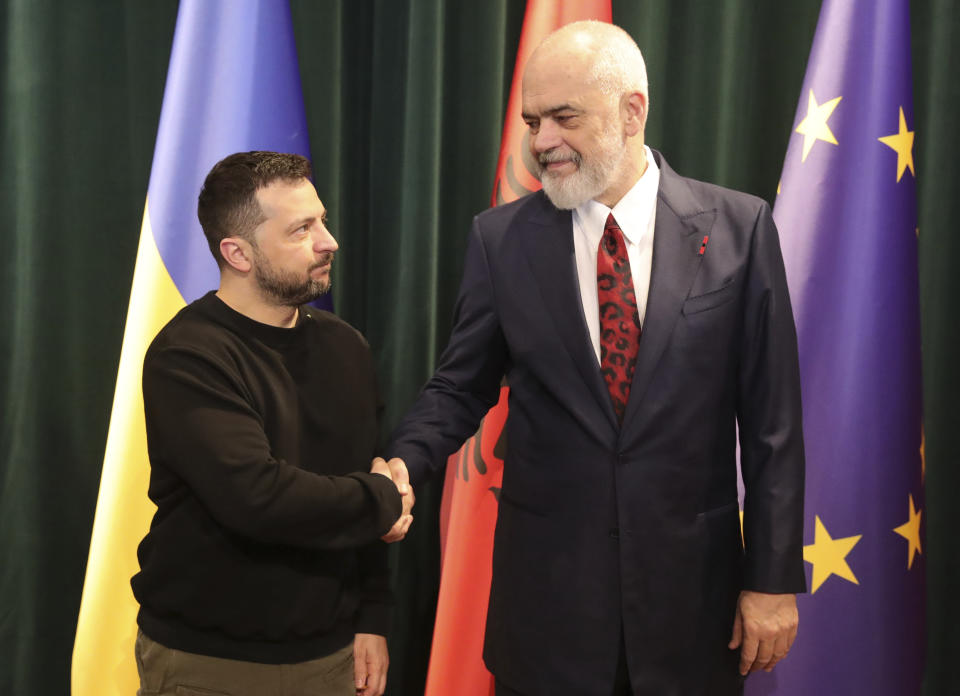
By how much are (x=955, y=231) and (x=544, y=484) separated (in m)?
1.74

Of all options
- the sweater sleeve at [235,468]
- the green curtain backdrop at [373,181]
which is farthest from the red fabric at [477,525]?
the sweater sleeve at [235,468]

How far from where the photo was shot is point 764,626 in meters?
1.57

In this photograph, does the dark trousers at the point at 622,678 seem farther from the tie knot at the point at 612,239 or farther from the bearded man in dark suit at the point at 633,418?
the tie knot at the point at 612,239

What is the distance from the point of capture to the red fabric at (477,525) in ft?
7.57

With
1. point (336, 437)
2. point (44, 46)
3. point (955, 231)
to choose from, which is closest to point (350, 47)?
point (44, 46)

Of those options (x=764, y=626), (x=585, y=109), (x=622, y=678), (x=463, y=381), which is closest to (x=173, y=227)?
(x=463, y=381)

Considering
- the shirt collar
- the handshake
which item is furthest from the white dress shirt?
the handshake

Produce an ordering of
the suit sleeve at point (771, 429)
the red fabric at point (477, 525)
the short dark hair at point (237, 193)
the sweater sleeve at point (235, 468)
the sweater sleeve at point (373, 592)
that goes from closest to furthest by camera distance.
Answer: the sweater sleeve at point (235, 468)
the suit sleeve at point (771, 429)
the short dark hair at point (237, 193)
the sweater sleeve at point (373, 592)
the red fabric at point (477, 525)

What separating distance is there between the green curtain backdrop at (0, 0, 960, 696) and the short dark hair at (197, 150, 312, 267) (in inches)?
38.6

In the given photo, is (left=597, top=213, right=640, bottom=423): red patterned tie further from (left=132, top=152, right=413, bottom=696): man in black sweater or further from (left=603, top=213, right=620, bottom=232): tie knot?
(left=132, top=152, right=413, bottom=696): man in black sweater

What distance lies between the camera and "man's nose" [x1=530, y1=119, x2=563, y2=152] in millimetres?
1665

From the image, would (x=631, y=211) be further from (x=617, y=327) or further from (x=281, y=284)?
(x=281, y=284)

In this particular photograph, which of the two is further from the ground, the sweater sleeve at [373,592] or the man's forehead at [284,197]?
the man's forehead at [284,197]

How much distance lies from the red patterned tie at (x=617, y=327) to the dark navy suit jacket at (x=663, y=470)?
4 cm
